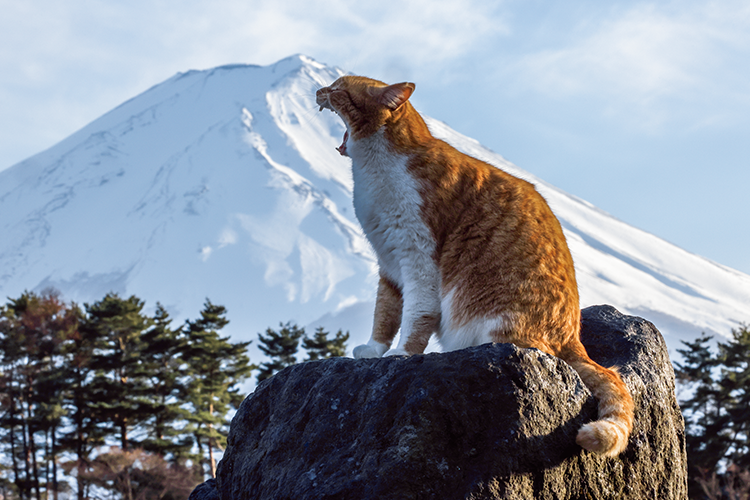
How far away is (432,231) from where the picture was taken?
344 centimetres

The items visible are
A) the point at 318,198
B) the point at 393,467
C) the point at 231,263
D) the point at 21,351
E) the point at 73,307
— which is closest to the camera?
the point at 393,467

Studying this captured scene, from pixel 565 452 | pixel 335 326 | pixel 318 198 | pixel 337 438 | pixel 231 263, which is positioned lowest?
pixel 565 452

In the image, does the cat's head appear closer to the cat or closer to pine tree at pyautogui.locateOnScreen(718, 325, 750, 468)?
the cat

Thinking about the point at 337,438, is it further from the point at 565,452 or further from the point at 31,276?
the point at 31,276

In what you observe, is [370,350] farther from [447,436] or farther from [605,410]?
[605,410]

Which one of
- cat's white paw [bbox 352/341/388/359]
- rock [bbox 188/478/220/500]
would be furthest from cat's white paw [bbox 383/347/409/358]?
rock [bbox 188/478/220/500]

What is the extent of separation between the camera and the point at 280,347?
26.9 metres

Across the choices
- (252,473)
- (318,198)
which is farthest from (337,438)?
(318,198)

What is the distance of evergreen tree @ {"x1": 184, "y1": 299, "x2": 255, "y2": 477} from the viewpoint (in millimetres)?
25344

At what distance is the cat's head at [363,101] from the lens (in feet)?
12.1

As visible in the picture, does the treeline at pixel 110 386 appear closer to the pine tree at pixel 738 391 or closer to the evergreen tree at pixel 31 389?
the evergreen tree at pixel 31 389

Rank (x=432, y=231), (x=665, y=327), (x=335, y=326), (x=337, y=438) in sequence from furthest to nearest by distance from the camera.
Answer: (x=335, y=326), (x=665, y=327), (x=432, y=231), (x=337, y=438)

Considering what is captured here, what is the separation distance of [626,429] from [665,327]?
4150 inches

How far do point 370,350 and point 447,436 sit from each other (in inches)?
42.5
